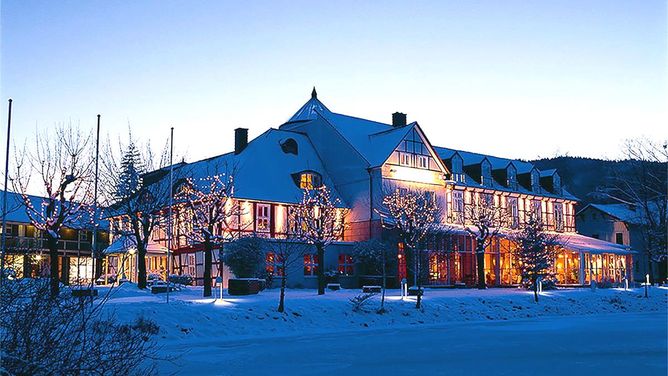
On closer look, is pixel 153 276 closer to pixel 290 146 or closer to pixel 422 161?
pixel 290 146

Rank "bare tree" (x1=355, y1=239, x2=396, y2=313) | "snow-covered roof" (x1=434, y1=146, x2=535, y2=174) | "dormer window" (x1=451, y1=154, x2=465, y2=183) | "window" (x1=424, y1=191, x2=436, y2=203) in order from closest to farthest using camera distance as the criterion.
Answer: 1. "bare tree" (x1=355, y1=239, x2=396, y2=313)
2. "window" (x1=424, y1=191, x2=436, y2=203)
3. "dormer window" (x1=451, y1=154, x2=465, y2=183)
4. "snow-covered roof" (x1=434, y1=146, x2=535, y2=174)

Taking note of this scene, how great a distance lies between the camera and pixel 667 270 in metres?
66.5

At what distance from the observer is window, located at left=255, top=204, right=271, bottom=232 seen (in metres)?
47.4

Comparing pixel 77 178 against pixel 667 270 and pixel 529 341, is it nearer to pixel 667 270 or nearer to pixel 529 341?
pixel 529 341

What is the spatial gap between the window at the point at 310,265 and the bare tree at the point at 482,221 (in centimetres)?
1140

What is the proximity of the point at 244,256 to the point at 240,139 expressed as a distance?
14.1m

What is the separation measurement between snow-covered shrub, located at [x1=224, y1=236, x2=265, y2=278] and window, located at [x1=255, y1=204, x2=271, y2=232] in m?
4.84

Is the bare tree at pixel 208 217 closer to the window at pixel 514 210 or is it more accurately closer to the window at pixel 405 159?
the window at pixel 405 159

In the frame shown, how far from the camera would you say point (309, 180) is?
170 feet

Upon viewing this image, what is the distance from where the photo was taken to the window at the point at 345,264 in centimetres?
4997

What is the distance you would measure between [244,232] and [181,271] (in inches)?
264

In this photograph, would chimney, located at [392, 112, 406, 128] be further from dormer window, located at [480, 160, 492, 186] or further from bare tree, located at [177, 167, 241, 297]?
bare tree, located at [177, 167, 241, 297]

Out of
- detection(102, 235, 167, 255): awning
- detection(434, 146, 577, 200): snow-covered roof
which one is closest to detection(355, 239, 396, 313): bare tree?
detection(434, 146, 577, 200): snow-covered roof

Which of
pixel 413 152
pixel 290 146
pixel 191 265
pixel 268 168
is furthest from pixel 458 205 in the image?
pixel 191 265
